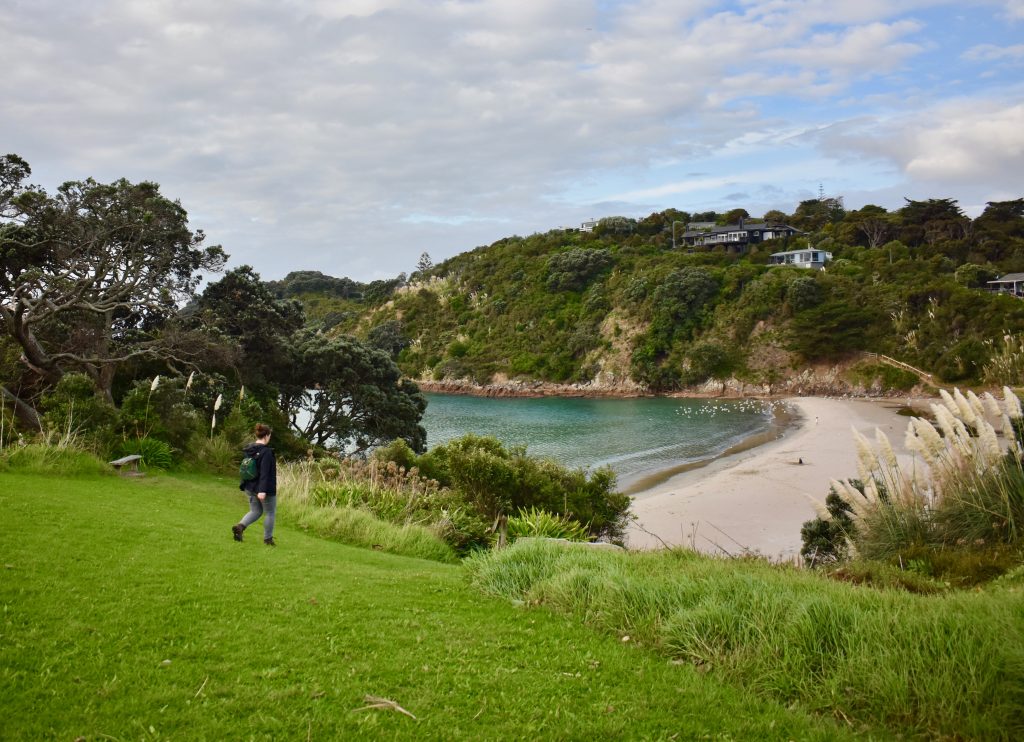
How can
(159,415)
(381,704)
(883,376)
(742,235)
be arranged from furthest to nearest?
(742,235) < (883,376) < (159,415) < (381,704)

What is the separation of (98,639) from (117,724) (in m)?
1.25

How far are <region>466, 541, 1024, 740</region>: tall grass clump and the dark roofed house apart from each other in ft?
239

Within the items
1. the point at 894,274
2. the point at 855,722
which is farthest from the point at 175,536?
the point at 894,274

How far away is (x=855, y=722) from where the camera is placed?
4305mm

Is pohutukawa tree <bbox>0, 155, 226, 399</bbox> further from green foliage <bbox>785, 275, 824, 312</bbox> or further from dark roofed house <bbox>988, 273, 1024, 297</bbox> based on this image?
dark roofed house <bbox>988, 273, 1024, 297</bbox>

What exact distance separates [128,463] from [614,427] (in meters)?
37.8

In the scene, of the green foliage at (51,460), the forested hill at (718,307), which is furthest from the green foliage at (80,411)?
the forested hill at (718,307)

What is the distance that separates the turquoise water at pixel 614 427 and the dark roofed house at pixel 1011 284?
92.3 ft

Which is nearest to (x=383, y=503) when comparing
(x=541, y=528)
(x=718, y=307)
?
(x=541, y=528)

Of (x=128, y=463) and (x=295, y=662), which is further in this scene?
(x=128, y=463)

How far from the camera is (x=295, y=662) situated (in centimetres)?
470

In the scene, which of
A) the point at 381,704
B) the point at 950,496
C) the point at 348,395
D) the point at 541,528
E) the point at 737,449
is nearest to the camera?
the point at 381,704

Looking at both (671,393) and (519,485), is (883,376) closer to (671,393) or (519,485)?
(671,393)

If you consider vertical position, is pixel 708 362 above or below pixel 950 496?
above
